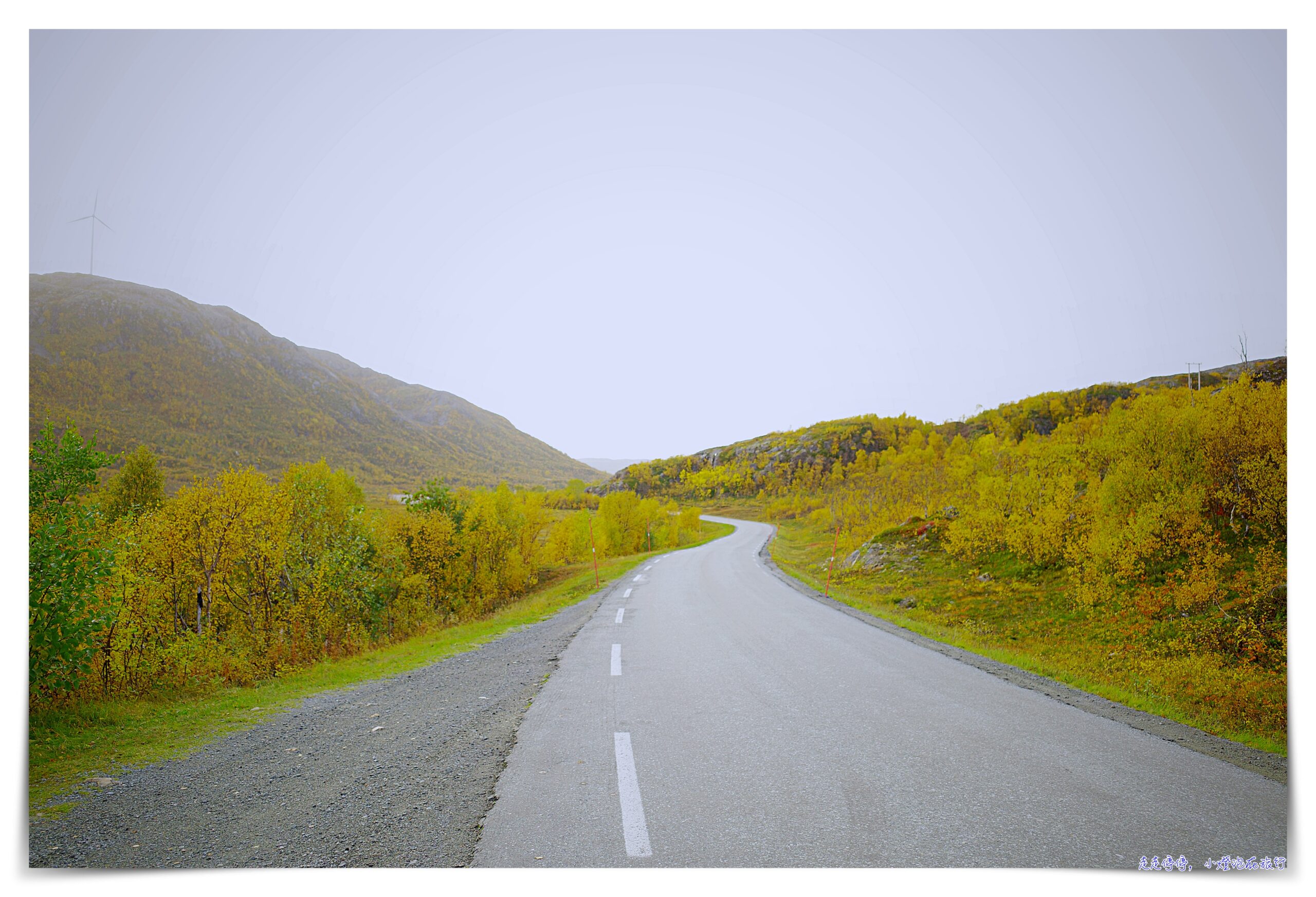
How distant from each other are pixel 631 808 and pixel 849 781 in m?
1.56

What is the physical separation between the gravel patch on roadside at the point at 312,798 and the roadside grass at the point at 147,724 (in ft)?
0.86

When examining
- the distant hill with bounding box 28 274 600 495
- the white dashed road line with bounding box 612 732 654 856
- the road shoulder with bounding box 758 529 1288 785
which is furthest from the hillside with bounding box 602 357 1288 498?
the white dashed road line with bounding box 612 732 654 856

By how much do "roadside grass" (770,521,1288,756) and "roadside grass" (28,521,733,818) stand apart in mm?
9685

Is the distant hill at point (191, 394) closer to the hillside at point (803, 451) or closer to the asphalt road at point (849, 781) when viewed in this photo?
the asphalt road at point (849, 781)

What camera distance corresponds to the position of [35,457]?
7.12 meters

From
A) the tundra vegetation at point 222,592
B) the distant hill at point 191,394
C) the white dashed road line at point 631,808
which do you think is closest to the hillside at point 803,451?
the distant hill at point 191,394

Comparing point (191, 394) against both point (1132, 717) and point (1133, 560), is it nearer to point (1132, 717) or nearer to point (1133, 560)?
point (1133, 560)

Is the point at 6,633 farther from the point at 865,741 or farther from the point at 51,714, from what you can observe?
the point at 865,741

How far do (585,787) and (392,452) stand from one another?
180m

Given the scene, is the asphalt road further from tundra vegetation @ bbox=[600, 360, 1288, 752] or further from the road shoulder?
tundra vegetation @ bbox=[600, 360, 1288, 752]

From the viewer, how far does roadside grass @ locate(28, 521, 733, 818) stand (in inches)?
173

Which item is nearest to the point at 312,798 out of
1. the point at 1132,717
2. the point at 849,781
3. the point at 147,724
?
the point at 147,724

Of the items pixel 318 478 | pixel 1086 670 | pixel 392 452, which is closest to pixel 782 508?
pixel 318 478

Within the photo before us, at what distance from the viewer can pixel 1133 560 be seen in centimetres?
1294
